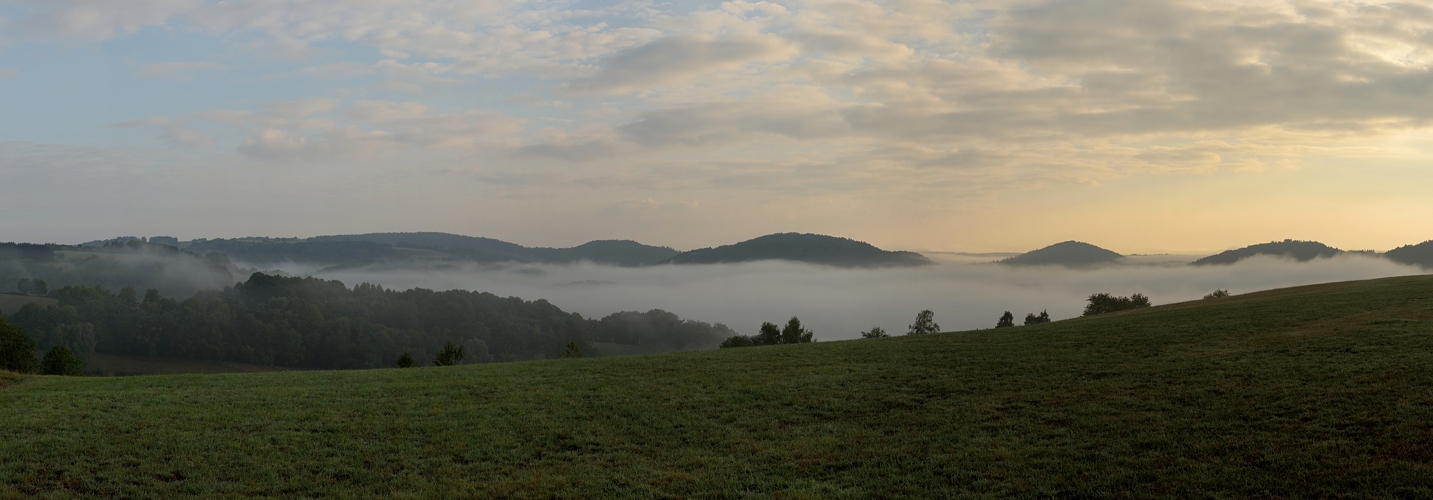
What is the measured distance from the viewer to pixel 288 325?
127m

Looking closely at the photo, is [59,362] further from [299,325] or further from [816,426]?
[299,325]

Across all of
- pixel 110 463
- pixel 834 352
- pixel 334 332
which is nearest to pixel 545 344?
pixel 334 332

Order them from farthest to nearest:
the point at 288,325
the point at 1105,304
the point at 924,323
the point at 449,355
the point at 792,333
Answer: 1. the point at 288,325
2. the point at 924,323
3. the point at 792,333
4. the point at 1105,304
5. the point at 449,355

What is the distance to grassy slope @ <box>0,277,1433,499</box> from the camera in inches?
513

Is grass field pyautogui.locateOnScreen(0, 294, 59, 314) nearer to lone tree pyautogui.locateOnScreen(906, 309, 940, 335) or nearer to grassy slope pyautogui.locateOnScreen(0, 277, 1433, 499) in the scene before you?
grassy slope pyautogui.locateOnScreen(0, 277, 1433, 499)

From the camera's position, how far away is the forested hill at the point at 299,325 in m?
121

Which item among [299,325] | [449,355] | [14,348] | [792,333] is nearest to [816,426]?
[449,355]

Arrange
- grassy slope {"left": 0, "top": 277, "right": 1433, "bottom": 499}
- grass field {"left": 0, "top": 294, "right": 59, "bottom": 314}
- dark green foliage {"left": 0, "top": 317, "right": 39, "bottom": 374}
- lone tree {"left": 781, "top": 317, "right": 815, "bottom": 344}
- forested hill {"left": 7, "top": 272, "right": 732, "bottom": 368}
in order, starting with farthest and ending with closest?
grass field {"left": 0, "top": 294, "right": 59, "bottom": 314}, forested hill {"left": 7, "top": 272, "right": 732, "bottom": 368}, lone tree {"left": 781, "top": 317, "right": 815, "bottom": 344}, dark green foliage {"left": 0, "top": 317, "right": 39, "bottom": 374}, grassy slope {"left": 0, "top": 277, "right": 1433, "bottom": 499}

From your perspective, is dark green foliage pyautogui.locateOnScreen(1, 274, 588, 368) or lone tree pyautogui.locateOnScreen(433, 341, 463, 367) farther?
dark green foliage pyautogui.locateOnScreen(1, 274, 588, 368)

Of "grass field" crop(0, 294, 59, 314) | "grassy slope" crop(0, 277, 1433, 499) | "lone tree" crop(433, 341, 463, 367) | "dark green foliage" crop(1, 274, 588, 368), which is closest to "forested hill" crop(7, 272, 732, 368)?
"dark green foliage" crop(1, 274, 588, 368)

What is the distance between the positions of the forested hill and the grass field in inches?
93.0

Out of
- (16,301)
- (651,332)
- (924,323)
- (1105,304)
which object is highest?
(16,301)

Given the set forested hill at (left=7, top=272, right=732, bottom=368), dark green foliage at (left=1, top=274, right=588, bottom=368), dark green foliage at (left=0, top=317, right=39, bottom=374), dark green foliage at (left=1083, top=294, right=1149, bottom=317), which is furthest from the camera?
dark green foliage at (left=1, top=274, right=588, bottom=368)

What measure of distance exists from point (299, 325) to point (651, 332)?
77.8 meters
